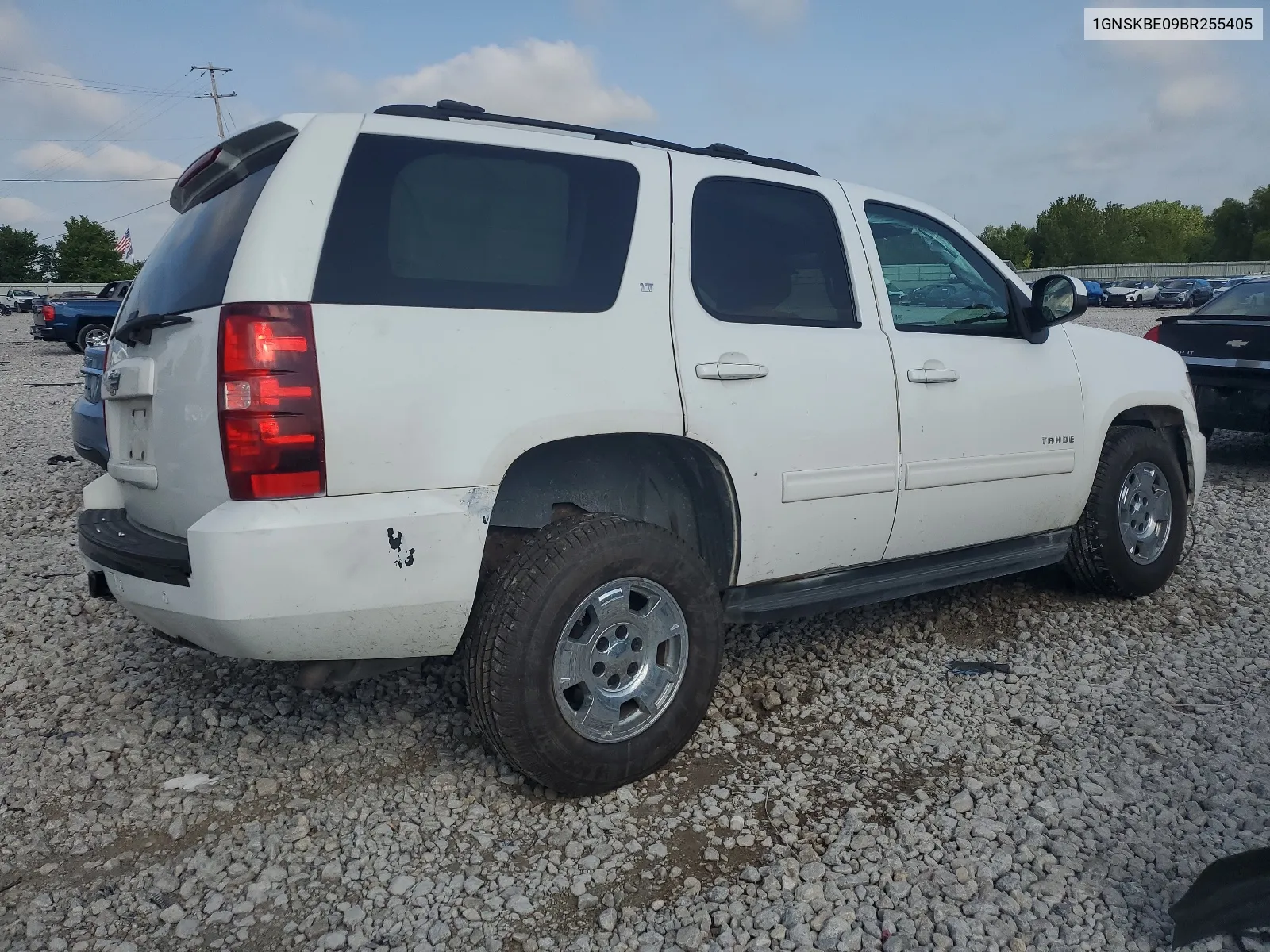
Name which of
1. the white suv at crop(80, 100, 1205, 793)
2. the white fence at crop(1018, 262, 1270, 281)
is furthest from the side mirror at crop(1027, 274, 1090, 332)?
the white fence at crop(1018, 262, 1270, 281)

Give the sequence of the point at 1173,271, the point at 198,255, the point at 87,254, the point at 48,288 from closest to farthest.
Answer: the point at 198,255 < the point at 48,288 < the point at 1173,271 < the point at 87,254

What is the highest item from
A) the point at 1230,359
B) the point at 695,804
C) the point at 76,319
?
the point at 76,319

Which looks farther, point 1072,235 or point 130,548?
point 1072,235

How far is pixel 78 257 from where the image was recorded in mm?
72625

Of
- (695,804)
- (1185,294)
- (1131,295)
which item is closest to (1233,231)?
(1131,295)

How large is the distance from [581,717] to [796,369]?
135cm

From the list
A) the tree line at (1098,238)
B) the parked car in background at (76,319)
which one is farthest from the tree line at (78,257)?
the tree line at (1098,238)

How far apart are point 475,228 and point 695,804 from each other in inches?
73.0

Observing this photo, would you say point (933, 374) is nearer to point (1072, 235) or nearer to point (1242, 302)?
point (1242, 302)

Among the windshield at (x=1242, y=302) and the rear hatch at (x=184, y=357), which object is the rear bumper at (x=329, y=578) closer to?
the rear hatch at (x=184, y=357)

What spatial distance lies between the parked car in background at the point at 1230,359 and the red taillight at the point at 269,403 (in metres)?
7.25

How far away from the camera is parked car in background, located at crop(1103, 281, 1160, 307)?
154 ft

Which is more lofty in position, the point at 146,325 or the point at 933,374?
the point at 146,325

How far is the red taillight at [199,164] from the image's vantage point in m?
2.99
